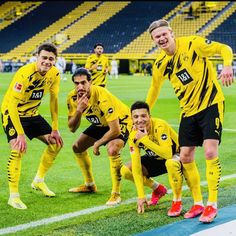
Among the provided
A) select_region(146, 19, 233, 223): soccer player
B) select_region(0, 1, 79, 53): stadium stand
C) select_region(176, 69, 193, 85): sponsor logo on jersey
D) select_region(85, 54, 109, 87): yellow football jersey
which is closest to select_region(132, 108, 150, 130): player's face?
select_region(146, 19, 233, 223): soccer player

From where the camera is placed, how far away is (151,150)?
6.18m

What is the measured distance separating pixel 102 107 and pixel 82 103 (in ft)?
0.86

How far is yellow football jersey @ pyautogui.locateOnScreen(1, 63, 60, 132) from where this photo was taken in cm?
664

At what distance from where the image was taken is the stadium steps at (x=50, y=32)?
51.5 meters

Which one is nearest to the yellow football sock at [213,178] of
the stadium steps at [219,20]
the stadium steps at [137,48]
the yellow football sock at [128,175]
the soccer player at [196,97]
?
the soccer player at [196,97]

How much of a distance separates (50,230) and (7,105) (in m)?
1.86

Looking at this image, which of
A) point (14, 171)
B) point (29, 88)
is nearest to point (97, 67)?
point (29, 88)

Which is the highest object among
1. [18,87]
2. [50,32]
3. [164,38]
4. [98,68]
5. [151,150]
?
[50,32]

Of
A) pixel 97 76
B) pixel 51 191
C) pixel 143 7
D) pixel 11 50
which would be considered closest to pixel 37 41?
pixel 11 50

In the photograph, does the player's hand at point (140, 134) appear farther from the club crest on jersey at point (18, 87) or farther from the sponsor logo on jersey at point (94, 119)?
the club crest on jersey at point (18, 87)

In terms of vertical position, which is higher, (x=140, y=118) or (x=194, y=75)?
(x=194, y=75)

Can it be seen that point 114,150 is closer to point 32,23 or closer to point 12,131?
point 12,131

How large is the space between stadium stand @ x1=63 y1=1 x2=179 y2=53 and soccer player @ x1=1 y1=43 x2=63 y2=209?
40067 mm

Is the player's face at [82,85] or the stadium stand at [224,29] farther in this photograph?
the stadium stand at [224,29]
